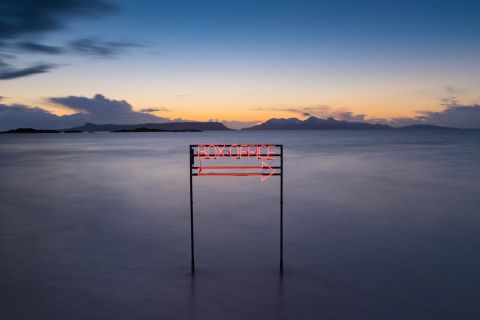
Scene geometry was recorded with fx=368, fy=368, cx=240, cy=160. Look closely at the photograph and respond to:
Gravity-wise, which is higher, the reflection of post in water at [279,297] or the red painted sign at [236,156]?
the red painted sign at [236,156]

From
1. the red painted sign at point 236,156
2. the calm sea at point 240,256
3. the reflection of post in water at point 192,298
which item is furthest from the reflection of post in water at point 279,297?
the red painted sign at point 236,156

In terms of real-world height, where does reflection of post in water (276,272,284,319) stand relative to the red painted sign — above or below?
below

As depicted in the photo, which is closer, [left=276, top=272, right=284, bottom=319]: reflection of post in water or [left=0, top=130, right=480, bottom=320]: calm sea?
[left=276, top=272, right=284, bottom=319]: reflection of post in water

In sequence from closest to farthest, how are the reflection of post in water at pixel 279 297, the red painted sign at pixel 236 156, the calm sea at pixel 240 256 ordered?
the reflection of post in water at pixel 279 297
the calm sea at pixel 240 256
the red painted sign at pixel 236 156

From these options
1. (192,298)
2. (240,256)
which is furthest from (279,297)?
(240,256)

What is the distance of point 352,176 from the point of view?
4909 cm

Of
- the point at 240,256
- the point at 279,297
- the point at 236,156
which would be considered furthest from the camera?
the point at 240,256

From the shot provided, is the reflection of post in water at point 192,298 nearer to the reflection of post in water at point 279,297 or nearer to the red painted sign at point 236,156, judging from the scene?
the reflection of post in water at point 279,297

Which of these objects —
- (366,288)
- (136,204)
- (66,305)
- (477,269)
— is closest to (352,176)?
(136,204)

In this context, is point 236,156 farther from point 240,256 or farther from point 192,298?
point 192,298

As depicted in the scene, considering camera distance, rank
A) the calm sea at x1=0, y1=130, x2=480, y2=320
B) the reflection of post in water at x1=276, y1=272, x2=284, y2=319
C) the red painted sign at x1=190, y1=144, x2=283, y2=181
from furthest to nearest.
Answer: the red painted sign at x1=190, y1=144, x2=283, y2=181, the calm sea at x1=0, y1=130, x2=480, y2=320, the reflection of post in water at x1=276, y1=272, x2=284, y2=319

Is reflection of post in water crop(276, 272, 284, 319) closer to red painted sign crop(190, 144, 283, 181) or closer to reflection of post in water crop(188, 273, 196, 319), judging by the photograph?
reflection of post in water crop(188, 273, 196, 319)

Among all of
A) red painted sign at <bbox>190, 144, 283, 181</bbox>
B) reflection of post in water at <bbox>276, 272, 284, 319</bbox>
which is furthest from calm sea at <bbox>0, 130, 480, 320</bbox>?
red painted sign at <bbox>190, 144, 283, 181</bbox>

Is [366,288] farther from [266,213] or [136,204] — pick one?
[136,204]
